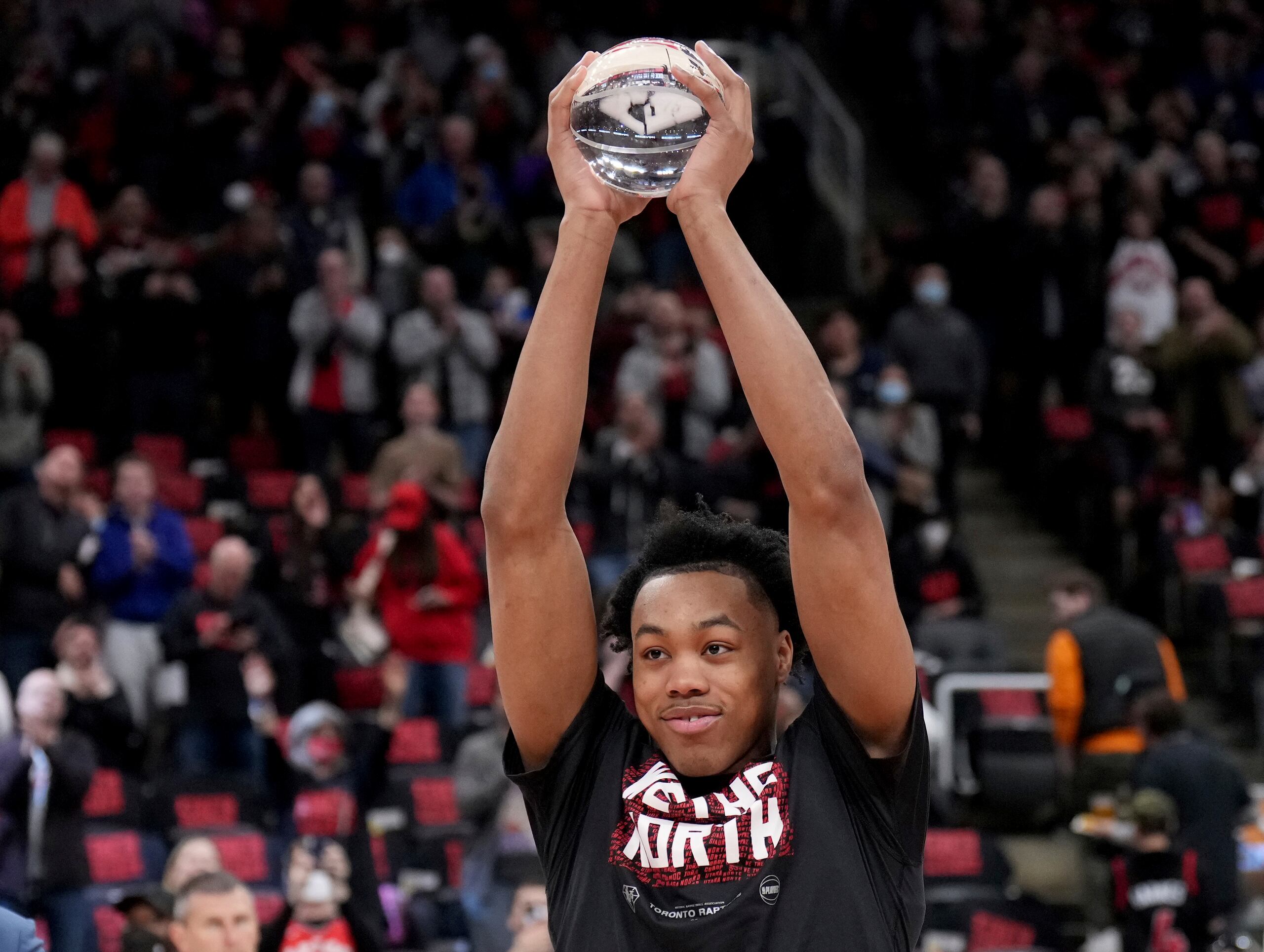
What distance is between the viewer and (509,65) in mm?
14508

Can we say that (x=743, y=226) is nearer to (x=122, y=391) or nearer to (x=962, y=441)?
(x=962, y=441)

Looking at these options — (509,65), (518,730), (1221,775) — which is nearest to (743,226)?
(509,65)

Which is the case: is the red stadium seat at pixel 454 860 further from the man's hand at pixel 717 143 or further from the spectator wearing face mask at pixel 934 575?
the man's hand at pixel 717 143

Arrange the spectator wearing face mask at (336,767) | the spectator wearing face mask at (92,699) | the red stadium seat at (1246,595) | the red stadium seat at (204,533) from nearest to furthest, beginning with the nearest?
the spectator wearing face mask at (336,767), the spectator wearing face mask at (92,699), the red stadium seat at (204,533), the red stadium seat at (1246,595)

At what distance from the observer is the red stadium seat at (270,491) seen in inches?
437

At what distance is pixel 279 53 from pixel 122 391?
363 centimetres

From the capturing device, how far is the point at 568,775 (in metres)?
2.49

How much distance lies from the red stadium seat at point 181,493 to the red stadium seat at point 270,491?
297 mm

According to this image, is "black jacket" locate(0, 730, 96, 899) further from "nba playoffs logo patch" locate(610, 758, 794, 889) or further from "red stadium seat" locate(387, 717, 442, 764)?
"nba playoffs logo patch" locate(610, 758, 794, 889)

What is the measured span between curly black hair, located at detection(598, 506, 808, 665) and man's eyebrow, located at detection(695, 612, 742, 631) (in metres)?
0.06

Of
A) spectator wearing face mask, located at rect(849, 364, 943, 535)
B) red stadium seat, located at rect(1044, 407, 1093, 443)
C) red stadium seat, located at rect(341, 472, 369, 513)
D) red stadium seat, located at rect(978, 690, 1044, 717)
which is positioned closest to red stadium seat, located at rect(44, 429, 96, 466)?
red stadium seat, located at rect(341, 472, 369, 513)

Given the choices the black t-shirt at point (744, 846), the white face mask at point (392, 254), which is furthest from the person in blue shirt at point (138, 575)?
the black t-shirt at point (744, 846)

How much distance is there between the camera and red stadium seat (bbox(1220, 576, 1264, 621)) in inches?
421

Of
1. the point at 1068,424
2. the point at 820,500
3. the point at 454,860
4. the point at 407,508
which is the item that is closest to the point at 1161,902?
the point at 454,860
